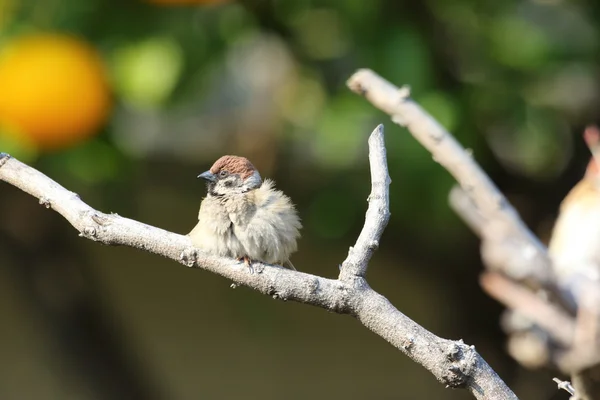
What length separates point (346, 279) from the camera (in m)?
0.92

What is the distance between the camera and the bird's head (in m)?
1.21

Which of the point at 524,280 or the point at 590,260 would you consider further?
the point at 590,260

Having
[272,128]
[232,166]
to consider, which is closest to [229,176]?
[232,166]

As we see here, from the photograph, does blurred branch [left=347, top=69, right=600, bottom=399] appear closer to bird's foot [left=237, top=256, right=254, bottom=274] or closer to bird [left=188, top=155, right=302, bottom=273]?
bird's foot [left=237, top=256, right=254, bottom=274]

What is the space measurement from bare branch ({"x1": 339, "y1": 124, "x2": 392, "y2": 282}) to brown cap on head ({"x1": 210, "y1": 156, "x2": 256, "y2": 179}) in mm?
223

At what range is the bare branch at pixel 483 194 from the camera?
Result: 0.61 m

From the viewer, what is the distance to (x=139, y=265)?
3.43 m

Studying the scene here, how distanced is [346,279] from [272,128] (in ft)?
4.07

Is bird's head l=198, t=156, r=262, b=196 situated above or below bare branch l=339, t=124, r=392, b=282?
above

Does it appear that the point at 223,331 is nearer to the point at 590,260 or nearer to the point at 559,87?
the point at 559,87

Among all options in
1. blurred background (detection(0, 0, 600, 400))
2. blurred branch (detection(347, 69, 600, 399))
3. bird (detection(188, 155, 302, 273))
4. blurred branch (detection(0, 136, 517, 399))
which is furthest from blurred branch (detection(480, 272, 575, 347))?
blurred background (detection(0, 0, 600, 400))

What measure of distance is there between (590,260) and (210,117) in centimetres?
192

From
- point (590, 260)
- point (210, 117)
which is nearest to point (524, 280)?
point (590, 260)

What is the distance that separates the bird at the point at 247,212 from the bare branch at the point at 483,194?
302 mm
